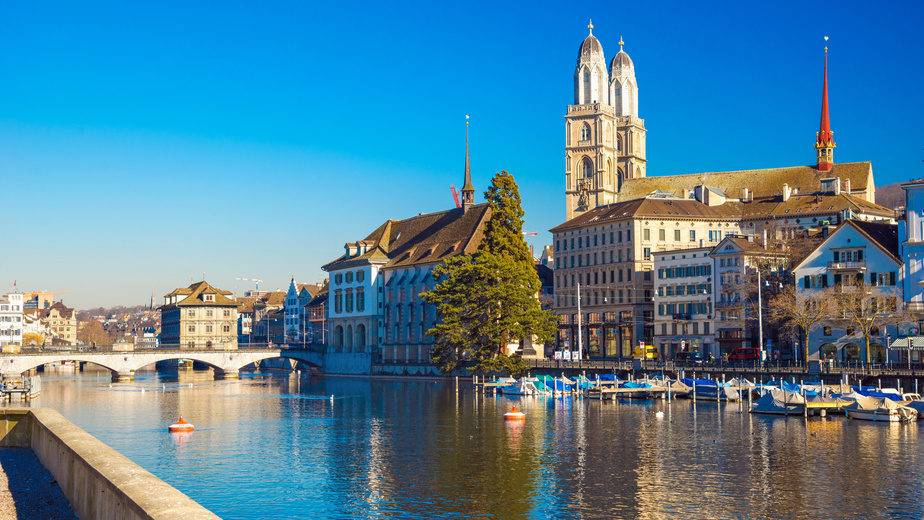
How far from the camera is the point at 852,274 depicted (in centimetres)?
9456

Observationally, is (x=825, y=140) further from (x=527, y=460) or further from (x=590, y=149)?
(x=527, y=460)

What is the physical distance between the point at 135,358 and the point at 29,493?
119 meters

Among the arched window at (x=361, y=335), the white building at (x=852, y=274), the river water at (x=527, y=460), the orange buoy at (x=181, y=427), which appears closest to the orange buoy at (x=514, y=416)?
the river water at (x=527, y=460)

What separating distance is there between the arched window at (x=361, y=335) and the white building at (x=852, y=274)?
231 ft

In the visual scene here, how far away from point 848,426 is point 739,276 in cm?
5218

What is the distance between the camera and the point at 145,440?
2240 inches

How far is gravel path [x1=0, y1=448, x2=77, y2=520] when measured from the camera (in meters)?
23.1

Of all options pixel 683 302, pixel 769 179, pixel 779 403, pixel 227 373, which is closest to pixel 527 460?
pixel 779 403

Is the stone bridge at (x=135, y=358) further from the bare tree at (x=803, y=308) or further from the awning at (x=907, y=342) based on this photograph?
the awning at (x=907, y=342)

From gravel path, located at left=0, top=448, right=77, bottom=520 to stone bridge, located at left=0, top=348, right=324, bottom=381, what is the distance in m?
97.8

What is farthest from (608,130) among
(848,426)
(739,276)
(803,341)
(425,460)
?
(425,460)

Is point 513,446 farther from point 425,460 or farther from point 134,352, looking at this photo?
point 134,352

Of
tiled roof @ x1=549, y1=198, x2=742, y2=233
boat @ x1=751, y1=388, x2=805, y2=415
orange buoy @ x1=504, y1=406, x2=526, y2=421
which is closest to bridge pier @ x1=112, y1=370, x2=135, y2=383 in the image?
tiled roof @ x1=549, y1=198, x2=742, y2=233

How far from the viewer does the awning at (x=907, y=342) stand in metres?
84.1
